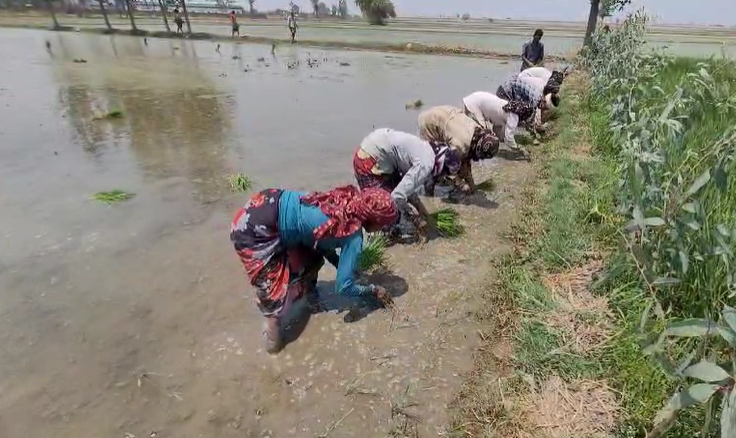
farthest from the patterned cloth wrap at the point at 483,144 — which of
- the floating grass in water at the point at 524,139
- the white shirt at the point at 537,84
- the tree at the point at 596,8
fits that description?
the tree at the point at 596,8

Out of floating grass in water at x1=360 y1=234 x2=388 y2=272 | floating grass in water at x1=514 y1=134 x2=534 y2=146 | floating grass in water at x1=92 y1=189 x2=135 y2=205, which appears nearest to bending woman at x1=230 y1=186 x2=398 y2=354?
floating grass in water at x1=360 y1=234 x2=388 y2=272

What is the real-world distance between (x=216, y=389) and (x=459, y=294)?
175cm

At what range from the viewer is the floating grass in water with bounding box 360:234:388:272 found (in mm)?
3791

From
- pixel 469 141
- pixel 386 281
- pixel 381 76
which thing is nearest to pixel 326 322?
pixel 386 281

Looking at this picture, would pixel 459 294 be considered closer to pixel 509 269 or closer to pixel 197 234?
pixel 509 269

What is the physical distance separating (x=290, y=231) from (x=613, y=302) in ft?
6.81

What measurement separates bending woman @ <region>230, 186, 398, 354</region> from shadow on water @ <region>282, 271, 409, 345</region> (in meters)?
0.25

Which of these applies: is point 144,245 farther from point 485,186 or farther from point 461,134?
point 485,186

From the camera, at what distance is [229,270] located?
3.81m

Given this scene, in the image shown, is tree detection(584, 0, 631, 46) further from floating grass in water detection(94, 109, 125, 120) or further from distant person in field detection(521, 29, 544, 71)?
floating grass in water detection(94, 109, 125, 120)

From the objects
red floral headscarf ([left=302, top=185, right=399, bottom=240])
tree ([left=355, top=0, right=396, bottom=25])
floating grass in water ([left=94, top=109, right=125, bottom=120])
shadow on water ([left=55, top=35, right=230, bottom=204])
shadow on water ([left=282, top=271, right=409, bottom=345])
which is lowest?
shadow on water ([left=282, top=271, right=409, bottom=345])

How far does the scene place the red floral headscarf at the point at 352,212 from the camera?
2.78 m

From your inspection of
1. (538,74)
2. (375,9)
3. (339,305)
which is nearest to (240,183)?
(339,305)

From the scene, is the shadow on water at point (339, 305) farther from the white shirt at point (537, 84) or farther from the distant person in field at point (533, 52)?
the distant person in field at point (533, 52)
